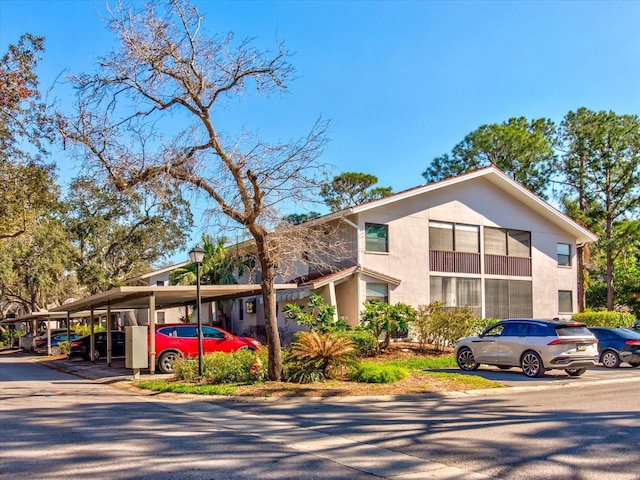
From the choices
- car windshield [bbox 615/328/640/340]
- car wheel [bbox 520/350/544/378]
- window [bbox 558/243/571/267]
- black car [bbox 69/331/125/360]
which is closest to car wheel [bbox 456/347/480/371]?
car wheel [bbox 520/350/544/378]

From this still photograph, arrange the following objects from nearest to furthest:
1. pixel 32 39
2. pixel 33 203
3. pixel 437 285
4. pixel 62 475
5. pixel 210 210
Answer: pixel 62 475, pixel 210 210, pixel 32 39, pixel 33 203, pixel 437 285

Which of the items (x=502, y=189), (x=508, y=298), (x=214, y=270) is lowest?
(x=508, y=298)

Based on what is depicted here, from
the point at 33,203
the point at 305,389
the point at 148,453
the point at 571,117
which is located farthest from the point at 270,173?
the point at 571,117

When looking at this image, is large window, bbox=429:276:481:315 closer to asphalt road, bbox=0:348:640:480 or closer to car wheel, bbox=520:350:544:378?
car wheel, bbox=520:350:544:378

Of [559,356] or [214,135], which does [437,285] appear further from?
[214,135]

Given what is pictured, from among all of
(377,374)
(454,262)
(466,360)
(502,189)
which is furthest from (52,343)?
(377,374)

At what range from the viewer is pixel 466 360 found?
61.0 ft

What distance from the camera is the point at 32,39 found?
18078 millimetres

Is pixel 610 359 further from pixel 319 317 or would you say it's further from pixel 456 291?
pixel 319 317

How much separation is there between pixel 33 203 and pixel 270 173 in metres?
10.6

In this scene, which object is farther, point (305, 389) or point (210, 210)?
point (210, 210)

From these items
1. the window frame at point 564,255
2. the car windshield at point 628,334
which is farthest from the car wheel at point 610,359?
the window frame at point 564,255

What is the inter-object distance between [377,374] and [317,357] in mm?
1510

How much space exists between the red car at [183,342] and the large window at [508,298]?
12.3 meters
